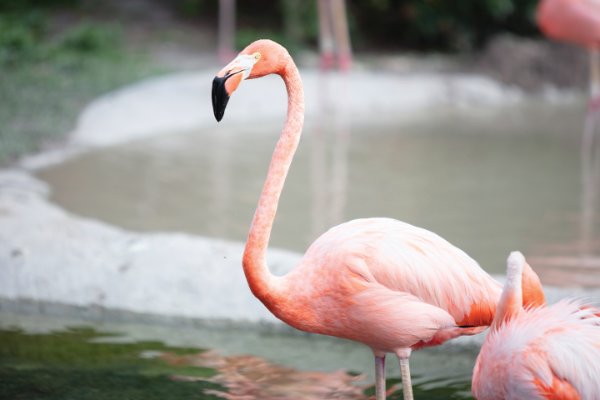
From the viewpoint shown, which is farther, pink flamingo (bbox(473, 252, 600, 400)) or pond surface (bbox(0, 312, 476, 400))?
pond surface (bbox(0, 312, 476, 400))

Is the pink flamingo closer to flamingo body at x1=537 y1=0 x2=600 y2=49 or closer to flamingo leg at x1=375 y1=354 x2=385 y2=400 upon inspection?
flamingo leg at x1=375 y1=354 x2=385 y2=400

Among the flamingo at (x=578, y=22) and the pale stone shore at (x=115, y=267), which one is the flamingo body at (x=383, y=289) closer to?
the pale stone shore at (x=115, y=267)

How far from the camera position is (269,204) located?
2.73m

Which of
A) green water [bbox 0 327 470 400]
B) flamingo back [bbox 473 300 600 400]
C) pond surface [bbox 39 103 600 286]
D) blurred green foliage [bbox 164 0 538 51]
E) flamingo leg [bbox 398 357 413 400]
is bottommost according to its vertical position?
green water [bbox 0 327 470 400]

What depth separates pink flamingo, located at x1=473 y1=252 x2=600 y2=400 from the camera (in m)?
2.44

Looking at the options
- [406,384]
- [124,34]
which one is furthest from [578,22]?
[124,34]

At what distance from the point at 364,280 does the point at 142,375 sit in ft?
3.48

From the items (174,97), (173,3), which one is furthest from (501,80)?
(173,3)

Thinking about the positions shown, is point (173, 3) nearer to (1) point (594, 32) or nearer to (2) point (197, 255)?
(1) point (594, 32)

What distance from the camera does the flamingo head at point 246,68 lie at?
96.3 inches

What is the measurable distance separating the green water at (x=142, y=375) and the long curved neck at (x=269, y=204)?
679 mm

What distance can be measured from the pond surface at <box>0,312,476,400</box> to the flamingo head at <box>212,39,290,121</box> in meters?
1.16

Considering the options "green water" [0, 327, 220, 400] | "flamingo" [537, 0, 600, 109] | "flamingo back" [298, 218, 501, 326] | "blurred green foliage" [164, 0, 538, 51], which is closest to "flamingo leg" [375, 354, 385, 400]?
"flamingo back" [298, 218, 501, 326]

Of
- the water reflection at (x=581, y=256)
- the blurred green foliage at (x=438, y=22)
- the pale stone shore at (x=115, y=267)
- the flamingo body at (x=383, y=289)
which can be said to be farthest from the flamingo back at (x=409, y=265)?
the blurred green foliage at (x=438, y=22)
